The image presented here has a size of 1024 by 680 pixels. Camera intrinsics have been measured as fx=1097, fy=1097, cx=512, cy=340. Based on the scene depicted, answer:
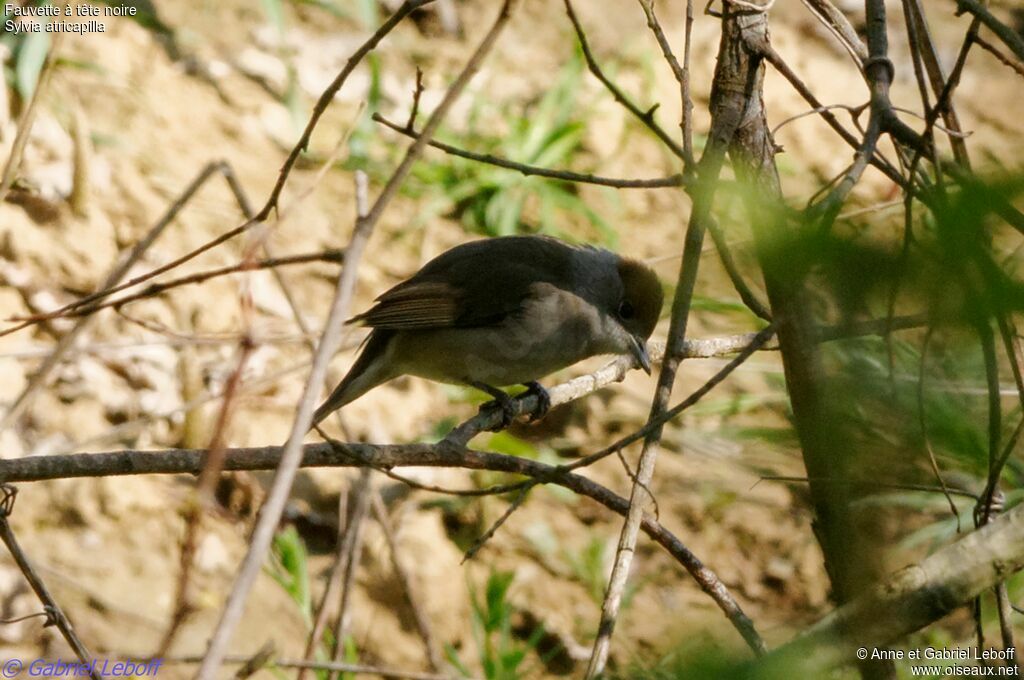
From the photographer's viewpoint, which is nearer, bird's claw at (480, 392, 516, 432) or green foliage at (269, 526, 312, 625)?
bird's claw at (480, 392, 516, 432)

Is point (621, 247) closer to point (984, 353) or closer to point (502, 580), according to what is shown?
point (502, 580)

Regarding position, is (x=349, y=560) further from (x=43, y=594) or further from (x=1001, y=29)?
(x=1001, y=29)

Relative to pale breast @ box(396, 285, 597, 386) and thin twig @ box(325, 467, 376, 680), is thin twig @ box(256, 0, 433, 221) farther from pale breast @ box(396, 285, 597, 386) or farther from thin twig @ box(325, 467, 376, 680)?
pale breast @ box(396, 285, 597, 386)

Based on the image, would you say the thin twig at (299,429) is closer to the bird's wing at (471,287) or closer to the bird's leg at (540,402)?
the bird's leg at (540,402)

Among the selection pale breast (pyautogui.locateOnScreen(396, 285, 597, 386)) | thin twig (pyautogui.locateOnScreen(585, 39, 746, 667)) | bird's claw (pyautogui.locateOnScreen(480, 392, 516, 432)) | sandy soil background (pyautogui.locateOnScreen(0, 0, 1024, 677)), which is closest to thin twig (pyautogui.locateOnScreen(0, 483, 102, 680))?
thin twig (pyautogui.locateOnScreen(585, 39, 746, 667))

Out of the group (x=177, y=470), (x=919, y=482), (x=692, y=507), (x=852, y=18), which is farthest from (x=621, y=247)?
(x=919, y=482)

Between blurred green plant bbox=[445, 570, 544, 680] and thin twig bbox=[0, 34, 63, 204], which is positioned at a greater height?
thin twig bbox=[0, 34, 63, 204]

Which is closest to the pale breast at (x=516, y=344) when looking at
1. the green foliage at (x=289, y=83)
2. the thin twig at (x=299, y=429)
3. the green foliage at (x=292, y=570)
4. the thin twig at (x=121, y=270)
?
the green foliage at (x=292, y=570)

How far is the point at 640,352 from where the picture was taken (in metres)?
4.66

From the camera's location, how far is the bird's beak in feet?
15.1

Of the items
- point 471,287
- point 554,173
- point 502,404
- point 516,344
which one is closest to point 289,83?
point 471,287

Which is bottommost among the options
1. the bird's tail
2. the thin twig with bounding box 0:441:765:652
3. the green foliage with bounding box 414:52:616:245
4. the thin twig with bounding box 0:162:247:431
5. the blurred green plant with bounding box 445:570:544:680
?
the blurred green plant with bounding box 445:570:544:680

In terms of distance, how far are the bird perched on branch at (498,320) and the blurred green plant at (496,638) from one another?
0.94m

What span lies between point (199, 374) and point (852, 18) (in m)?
5.72
